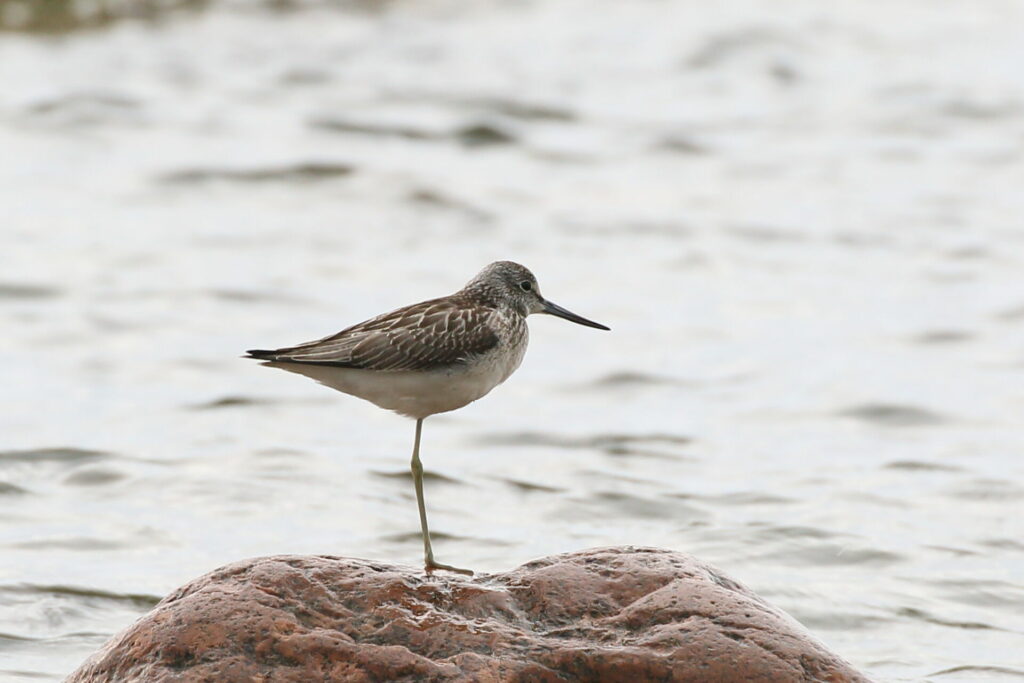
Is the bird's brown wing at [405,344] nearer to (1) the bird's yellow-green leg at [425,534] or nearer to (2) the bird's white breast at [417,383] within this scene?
(2) the bird's white breast at [417,383]

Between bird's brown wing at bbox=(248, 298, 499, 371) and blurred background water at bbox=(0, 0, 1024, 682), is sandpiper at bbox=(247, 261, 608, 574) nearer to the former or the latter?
bird's brown wing at bbox=(248, 298, 499, 371)

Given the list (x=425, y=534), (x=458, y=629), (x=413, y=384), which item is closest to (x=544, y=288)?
(x=425, y=534)

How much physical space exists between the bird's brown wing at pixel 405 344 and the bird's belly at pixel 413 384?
0.04 meters

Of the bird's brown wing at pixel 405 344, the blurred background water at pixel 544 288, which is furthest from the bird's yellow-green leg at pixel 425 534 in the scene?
the blurred background water at pixel 544 288

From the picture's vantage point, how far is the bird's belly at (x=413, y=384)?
23.6 ft

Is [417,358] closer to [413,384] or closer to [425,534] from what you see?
[413,384]

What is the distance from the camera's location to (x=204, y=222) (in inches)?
651

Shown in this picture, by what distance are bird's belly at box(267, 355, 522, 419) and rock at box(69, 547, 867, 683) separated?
3.30 ft

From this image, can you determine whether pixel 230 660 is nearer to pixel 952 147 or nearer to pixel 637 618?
pixel 637 618

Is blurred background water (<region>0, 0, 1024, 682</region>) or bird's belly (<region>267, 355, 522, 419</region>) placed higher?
bird's belly (<region>267, 355, 522, 419</region>)

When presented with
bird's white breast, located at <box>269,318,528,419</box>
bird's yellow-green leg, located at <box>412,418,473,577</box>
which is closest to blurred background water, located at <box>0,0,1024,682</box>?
bird's yellow-green leg, located at <box>412,418,473,577</box>

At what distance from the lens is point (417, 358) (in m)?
7.21

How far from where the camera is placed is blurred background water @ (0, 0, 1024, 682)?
9914 mm

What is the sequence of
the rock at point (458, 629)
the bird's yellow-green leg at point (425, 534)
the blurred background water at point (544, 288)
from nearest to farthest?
the rock at point (458, 629) → the bird's yellow-green leg at point (425, 534) → the blurred background water at point (544, 288)
